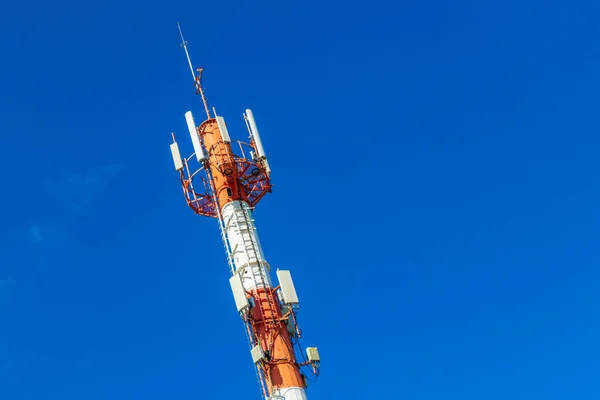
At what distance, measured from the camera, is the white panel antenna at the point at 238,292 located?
A: 41.7 m

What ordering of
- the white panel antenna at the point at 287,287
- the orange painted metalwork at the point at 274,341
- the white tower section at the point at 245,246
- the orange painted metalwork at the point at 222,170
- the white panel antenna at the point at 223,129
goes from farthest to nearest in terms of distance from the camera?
1. the white panel antenna at the point at 223,129
2. the orange painted metalwork at the point at 222,170
3. the white tower section at the point at 245,246
4. the white panel antenna at the point at 287,287
5. the orange painted metalwork at the point at 274,341

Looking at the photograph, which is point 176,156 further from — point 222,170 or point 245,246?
point 245,246

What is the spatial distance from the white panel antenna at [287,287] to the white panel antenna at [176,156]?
1148 centimetres

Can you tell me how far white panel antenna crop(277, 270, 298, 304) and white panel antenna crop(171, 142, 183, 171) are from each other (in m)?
11.5

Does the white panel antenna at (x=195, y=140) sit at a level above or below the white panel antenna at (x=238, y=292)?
above

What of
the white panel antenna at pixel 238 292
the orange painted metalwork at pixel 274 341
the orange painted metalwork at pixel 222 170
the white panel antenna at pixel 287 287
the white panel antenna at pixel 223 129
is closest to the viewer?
the orange painted metalwork at pixel 274 341

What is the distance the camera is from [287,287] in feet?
141

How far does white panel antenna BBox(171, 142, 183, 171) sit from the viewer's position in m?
50.1

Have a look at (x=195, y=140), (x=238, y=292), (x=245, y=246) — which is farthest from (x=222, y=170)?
(x=238, y=292)

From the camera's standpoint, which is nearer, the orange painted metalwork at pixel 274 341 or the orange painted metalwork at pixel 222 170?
the orange painted metalwork at pixel 274 341

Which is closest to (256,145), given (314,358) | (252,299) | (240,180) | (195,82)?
(240,180)

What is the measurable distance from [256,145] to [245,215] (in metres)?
5.97

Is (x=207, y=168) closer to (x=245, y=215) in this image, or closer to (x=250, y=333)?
(x=245, y=215)

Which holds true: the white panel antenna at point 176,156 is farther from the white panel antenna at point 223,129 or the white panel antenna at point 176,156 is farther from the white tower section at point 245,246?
the white tower section at point 245,246
